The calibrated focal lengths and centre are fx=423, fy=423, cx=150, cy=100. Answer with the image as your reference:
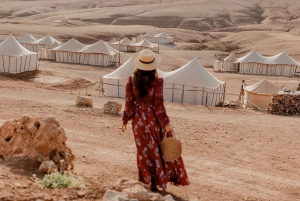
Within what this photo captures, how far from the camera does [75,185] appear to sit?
15.4 ft

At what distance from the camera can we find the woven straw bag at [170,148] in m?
4.87

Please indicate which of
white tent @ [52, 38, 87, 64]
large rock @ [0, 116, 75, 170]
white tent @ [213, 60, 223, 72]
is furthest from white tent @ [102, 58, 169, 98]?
white tent @ [213, 60, 223, 72]

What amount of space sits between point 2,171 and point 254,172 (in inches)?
190

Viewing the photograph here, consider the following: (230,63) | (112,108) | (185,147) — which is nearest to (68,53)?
(230,63)

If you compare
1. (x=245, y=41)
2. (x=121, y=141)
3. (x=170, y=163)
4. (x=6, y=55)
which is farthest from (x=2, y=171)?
(x=245, y=41)

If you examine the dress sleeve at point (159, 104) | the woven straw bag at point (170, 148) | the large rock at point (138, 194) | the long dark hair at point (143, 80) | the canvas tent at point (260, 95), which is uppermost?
the long dark hair at point (143, 80)

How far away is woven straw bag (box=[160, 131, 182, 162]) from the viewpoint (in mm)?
4867

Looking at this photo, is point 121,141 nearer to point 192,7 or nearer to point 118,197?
point 118,197

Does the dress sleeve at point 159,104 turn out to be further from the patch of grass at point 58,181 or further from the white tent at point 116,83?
the white tent at point 116,83

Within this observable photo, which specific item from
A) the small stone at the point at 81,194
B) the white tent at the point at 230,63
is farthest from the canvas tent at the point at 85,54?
the small stone at the point at 81,194

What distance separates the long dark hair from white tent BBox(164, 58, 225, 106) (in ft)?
52.1

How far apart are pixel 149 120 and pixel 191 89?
16195 millimetres

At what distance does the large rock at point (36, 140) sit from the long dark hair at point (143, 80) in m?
1.29

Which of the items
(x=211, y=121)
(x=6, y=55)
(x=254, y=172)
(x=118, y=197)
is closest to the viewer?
(x=118, y=197)
